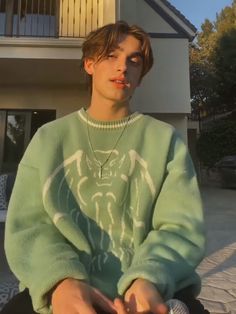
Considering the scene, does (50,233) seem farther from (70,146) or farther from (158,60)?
(158,60)

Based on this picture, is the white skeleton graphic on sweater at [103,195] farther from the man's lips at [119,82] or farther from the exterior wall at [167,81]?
the exterior wall at [167,81]

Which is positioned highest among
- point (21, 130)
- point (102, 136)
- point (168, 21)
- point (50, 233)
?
point (168, 21)

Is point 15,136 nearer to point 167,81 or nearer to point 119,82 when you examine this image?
point 167,81

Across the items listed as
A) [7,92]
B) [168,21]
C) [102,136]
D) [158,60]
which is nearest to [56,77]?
[7,92]

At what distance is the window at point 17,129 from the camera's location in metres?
8.98

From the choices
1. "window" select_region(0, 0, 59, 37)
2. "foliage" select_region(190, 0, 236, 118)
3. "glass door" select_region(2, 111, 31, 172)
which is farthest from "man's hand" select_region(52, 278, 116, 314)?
"foliage" select_region(190, 0, 236, 118)

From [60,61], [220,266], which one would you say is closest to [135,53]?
[220,266]

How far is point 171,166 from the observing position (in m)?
1.22

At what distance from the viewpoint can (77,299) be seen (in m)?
0.94

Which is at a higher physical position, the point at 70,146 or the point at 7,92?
the point at 7,92

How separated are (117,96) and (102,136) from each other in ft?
0.44

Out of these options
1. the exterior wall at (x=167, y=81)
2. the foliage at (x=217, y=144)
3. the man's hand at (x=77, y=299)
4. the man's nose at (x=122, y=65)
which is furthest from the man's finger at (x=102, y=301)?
the foliage at (x=217, y=144)

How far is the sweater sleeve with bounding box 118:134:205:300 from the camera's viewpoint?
3.33ft

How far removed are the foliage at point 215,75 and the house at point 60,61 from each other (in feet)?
30.6
